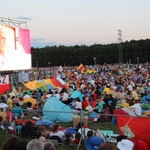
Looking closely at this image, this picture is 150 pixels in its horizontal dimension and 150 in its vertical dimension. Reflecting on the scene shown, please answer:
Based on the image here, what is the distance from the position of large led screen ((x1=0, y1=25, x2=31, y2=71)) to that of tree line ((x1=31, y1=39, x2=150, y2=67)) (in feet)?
192

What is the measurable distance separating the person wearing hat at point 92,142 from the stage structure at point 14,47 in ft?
63.8

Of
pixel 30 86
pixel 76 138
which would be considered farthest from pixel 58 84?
pixel 76 138

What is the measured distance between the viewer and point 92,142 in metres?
8.01

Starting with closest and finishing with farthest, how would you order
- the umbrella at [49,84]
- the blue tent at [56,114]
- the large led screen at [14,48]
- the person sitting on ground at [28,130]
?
the person sitting on ground at [28,130] → the blue tent at [56,114] → the umbrella at [49,84] → the large led screen at [14,48]

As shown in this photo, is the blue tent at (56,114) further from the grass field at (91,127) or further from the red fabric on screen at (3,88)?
the red fabric on screen at (3,88)

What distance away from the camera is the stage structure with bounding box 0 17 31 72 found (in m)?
26.6

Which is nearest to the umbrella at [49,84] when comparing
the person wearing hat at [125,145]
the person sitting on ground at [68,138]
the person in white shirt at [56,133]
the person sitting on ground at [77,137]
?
the person in white shirt at [56,133]

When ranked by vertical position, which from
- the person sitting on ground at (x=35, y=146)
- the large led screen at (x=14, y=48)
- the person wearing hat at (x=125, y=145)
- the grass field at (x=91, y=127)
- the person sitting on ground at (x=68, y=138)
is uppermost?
the large led screen at (x=14, y=48)

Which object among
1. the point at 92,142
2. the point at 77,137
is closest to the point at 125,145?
the point at 92,142

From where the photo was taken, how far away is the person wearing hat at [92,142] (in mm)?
7891

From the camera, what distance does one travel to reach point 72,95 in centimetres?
1781

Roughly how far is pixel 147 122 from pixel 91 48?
311 feet

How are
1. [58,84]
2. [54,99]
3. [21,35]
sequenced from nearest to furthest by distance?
[54,99] < [58,84] < [21,35]

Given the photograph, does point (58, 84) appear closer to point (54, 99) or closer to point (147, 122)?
point (54, 99)
